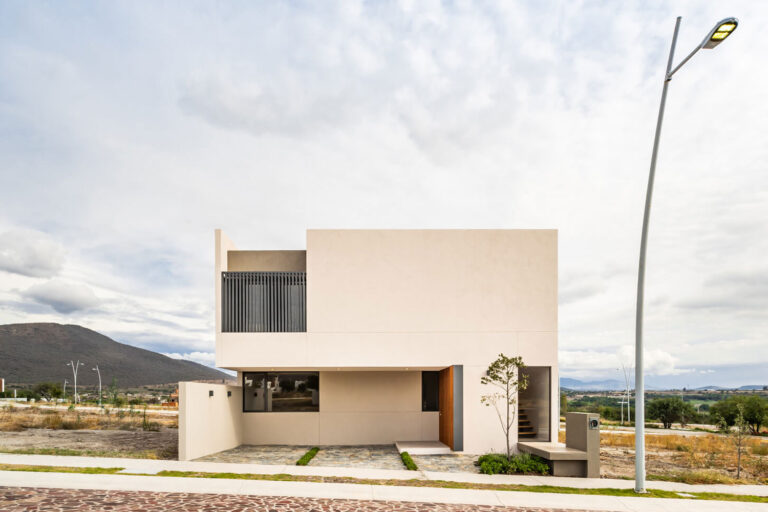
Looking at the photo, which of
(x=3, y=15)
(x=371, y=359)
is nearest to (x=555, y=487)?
(x=371, y=359)

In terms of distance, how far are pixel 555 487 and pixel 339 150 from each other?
1231cm

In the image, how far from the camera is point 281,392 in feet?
63.7

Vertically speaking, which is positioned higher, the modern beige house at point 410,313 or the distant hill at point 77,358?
the modern beige house at point 410,313

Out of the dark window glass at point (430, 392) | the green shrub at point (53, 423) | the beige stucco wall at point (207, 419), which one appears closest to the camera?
the beige stucco wall at point (207, 419)

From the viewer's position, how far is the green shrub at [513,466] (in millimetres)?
13430

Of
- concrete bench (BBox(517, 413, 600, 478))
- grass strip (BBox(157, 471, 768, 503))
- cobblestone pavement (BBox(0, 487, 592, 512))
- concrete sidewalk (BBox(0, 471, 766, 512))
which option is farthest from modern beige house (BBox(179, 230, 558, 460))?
cobblestone pavement (BBox(0, 487, 592, 512))

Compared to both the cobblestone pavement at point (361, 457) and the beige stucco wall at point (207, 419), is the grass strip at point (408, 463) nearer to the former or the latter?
the cobblestone pavement at point (361, 457)

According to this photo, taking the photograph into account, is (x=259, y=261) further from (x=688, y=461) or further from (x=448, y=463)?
(x=688, y=461)

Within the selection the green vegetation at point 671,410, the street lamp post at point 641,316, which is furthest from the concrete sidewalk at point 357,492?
the green vegetation at point 671,410

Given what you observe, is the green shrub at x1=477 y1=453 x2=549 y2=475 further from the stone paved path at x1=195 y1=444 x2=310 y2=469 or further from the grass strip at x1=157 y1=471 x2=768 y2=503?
the stone paved path at x1=195 y1=444 x2=310 y2=469

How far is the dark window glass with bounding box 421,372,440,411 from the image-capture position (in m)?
19.5

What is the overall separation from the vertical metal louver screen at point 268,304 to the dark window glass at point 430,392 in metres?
5.44

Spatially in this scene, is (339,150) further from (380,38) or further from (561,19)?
(561,19)

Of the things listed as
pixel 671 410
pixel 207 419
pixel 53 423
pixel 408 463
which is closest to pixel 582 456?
pixel 408 463
